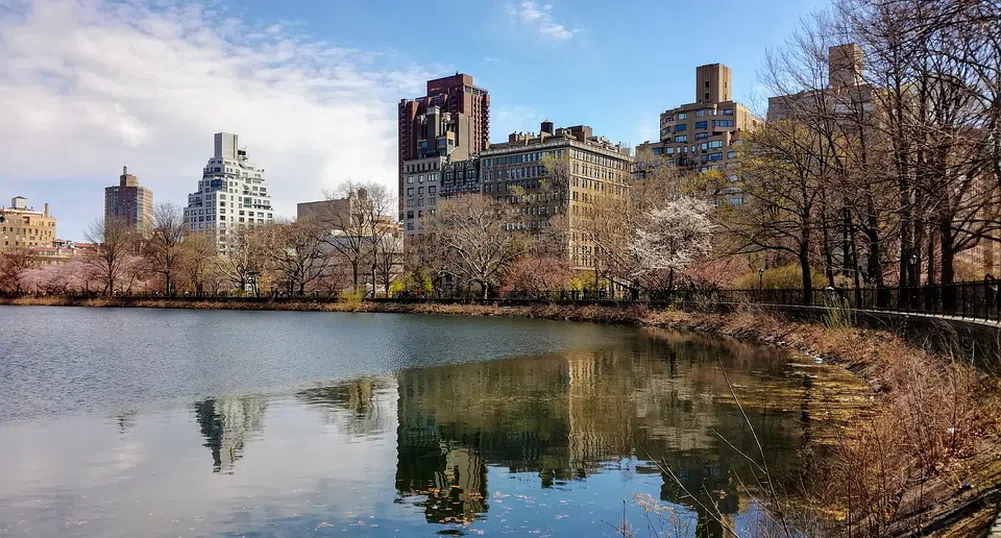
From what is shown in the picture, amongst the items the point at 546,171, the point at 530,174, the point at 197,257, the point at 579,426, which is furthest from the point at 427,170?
the point at 579,426

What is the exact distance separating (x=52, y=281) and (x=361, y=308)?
213ft

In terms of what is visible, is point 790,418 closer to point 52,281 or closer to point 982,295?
point 982,295

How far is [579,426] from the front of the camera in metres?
17.6

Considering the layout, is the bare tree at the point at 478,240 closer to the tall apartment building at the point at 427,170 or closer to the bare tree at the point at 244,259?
the bare tree at the point at 244,259

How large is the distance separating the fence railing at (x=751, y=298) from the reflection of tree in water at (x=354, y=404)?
14.0 metres

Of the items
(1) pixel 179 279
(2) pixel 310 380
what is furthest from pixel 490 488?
(1) pixel 179 279

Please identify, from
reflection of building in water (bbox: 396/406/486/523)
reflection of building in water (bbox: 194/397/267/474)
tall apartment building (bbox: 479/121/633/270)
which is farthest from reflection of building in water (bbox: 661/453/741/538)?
tall apartment building (bbox: 479/121/633/270)

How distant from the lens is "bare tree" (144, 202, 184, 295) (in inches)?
4050

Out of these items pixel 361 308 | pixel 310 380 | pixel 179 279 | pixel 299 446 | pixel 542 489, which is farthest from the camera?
pixel 179 279

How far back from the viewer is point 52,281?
4648 inches

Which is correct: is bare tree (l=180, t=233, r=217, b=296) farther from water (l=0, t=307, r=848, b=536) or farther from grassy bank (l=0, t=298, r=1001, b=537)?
grassy bank (l=0, t=298, r=1001, b=537)

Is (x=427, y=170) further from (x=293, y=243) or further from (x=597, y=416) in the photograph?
(x=597, y=416)

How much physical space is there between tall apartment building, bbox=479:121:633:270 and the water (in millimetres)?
97362

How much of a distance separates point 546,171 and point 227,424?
12095 centimetres
